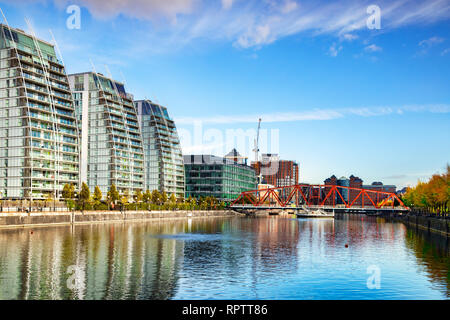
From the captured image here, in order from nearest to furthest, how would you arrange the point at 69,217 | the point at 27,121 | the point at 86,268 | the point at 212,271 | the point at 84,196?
the point at 86,268, the point at 212,271, the point at 69,217, the point at 84,196, the point at 27,121

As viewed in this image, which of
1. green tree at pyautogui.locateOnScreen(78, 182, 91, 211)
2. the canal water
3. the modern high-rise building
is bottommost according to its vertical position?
the canal water

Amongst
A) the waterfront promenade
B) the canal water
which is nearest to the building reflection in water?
the canal water

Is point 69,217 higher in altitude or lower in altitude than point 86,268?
higher

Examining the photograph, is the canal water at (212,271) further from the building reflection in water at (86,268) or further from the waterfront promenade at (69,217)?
the waterfront promenade at (69,217)

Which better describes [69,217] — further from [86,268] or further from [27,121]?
[86,268]

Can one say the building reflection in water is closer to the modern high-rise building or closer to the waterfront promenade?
the waterfront promenade

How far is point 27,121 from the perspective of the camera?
15612 cm

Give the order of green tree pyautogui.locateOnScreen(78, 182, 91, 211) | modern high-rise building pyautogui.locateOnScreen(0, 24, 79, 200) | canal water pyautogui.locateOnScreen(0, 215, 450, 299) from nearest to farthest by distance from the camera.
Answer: canal water pyautogui.locateOnScreen(0, 215, 450, 299) → green tree pyautogui.locateOnScreen(78, 182, 91, 211) → modern high-rise building pyautogui.locateOnScreen(0, 24, 79, 200)

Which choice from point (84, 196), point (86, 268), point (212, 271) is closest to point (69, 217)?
point (84, 196)

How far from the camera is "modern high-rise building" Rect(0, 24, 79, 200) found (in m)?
156

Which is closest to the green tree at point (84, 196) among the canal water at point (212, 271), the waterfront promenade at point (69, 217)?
the waterfront promenade at point (69, 217)

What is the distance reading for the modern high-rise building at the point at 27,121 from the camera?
156 m

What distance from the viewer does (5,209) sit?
110m
